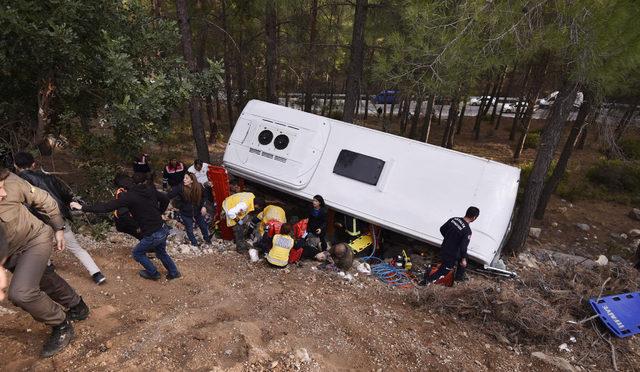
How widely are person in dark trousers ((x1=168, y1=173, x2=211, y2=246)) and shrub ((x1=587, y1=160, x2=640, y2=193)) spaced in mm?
14423

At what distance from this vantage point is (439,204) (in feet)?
21.5

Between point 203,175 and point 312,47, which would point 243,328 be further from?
point 312,47

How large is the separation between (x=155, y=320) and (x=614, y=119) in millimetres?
9531

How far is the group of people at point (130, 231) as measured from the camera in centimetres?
306

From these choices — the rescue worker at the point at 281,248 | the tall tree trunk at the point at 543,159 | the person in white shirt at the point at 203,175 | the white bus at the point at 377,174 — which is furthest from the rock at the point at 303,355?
the tall tree trunk at the point at 543,159

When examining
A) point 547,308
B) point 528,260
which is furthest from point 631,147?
point 547,308

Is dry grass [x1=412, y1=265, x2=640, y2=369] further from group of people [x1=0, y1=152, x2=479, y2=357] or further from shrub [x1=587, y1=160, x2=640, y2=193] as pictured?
shrub [x1=587, y1=160, x2=640, y2=193]

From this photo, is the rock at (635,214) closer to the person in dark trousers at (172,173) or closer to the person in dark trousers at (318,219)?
the person in dark trousers at (318,219)

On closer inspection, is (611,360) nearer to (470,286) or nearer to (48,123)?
(470,286)

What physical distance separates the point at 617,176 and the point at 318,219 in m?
13.0

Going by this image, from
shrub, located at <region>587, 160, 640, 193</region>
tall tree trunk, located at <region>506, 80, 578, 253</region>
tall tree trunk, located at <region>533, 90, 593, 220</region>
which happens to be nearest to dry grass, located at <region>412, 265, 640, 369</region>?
tall tree trunk, located at <region>506, 80, 578, 253</region>

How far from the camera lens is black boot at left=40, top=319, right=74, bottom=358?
3.23 m

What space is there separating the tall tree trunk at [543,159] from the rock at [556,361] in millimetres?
4255

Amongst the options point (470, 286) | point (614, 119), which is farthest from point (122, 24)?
point (614, 119)
